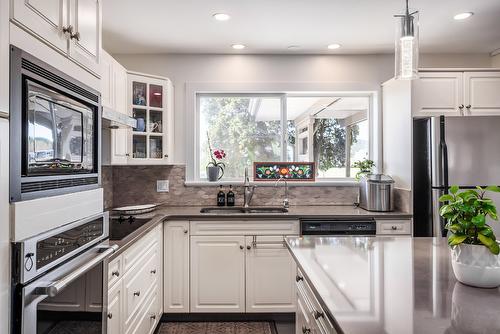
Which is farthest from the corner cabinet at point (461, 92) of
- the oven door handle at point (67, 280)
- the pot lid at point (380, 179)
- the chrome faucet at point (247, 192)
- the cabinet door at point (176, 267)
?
the oven door handle at point (67, 280)

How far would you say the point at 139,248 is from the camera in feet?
7.27

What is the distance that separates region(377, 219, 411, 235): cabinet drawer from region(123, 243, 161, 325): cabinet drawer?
6.20 feet

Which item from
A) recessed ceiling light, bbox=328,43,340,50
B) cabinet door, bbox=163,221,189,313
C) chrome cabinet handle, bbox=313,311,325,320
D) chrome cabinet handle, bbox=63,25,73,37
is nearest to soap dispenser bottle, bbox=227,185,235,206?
cabinet door, bbox=163,221,189,313

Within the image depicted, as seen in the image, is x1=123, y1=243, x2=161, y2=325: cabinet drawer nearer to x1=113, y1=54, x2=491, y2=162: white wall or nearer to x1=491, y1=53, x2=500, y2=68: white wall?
x1=113, y1=54, x2=491, y2=162: white wall

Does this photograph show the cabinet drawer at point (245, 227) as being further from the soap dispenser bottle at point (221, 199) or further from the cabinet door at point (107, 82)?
A: the cabinet door at point (107, 82)

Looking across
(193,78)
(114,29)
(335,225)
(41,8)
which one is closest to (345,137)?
(335,225)

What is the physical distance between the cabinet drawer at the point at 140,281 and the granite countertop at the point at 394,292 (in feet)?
3.37

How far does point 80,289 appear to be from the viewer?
129 centimetres

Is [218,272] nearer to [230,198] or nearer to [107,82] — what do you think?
[230,198]

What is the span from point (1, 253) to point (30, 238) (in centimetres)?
11

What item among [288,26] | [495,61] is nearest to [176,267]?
[288,26]

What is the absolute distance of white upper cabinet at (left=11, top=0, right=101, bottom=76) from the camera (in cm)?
105

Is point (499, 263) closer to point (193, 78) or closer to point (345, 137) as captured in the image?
point (345, 137)

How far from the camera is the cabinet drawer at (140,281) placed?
1.98 m
